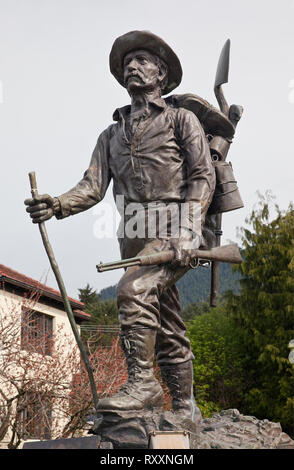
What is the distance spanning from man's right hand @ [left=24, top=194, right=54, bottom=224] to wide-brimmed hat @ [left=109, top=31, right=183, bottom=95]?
140cm

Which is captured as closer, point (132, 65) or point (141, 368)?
point (141, 368)

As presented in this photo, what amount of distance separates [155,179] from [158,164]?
0.12 metres

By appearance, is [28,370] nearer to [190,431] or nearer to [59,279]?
[59,279]

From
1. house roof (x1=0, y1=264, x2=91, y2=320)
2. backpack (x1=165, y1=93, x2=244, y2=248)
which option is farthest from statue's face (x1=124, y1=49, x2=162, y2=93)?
house roof (x1=0, y1=264, x2=91, y2=320)

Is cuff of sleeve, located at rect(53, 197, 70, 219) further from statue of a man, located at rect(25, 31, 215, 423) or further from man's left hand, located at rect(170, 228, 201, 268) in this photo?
man's left hand, located at rect(170, 228, 201, 268)

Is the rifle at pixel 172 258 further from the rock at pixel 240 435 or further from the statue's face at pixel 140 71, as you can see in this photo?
the statue's face at pixel 140 71

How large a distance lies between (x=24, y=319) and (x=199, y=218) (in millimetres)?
12407

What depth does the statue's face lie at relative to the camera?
16.7 ft

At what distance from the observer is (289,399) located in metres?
21.4

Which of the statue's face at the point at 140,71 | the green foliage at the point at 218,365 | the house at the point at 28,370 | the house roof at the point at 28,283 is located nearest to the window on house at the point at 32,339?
the house at the point at 28,370

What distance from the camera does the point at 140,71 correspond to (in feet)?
16.7

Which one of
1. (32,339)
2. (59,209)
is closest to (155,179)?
(59,209)
